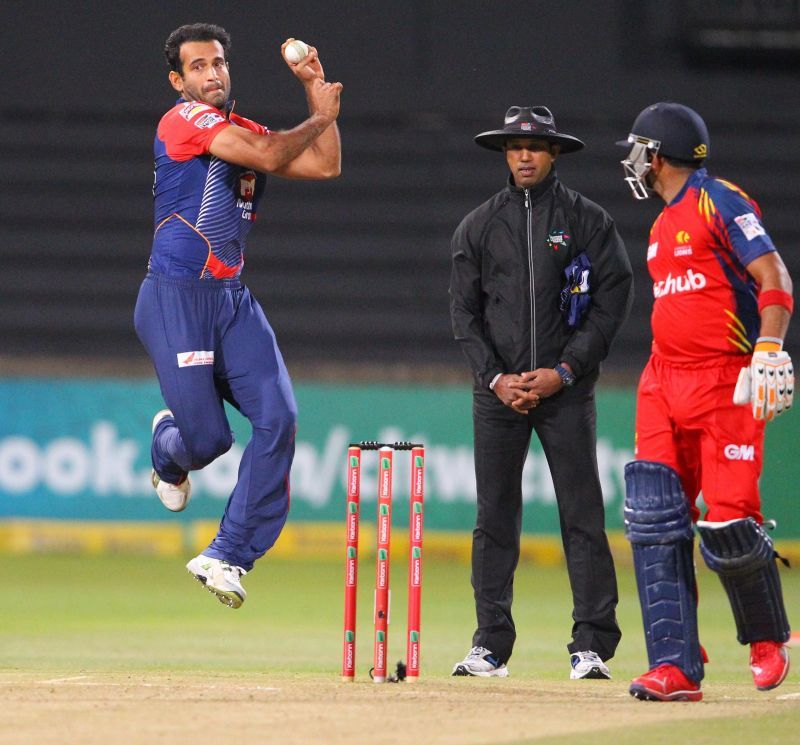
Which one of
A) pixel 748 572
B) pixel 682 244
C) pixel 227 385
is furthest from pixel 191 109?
pixel 748 572

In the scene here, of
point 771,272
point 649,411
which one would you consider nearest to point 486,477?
point 649,411

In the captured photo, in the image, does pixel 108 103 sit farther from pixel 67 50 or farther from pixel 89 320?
pixel 89 320

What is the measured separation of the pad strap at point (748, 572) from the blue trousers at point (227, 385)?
1631 millimetres

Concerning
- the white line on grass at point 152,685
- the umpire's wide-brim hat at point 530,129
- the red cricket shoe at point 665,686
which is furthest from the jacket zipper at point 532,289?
the white line on grass at point 152,685

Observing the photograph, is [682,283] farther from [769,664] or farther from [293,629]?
[293,629]

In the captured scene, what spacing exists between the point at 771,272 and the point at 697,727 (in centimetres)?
144

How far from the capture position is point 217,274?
5.62 metres

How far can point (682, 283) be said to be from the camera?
5102 millimetres

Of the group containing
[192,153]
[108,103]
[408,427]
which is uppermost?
[108,103]

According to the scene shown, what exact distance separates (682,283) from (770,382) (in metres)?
0.53

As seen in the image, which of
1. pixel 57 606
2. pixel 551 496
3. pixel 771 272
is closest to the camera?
pixel 771 272

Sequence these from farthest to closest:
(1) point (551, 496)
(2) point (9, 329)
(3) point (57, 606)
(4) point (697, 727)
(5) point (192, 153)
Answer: (2) point (9, 329) → (1) point (551, 496) → (3) point (57, 606) → (5) point (192, 153) → (4) point (697, 727)

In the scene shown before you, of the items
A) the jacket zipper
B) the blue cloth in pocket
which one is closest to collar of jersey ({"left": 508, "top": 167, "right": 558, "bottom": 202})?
the jacket zipper

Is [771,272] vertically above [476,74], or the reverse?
[476,74]
